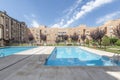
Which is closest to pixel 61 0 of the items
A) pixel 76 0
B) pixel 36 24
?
pixel 76 0

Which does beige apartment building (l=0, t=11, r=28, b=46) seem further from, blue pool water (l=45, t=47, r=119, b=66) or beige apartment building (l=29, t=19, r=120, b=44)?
blue pool water (l=45, t=47, r=119, b=66)

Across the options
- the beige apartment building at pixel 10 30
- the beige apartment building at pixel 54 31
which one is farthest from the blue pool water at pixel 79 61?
the beige apartment building at pixel 54 31

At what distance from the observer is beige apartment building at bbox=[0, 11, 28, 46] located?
36.8 m

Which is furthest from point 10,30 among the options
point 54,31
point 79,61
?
point 79,61

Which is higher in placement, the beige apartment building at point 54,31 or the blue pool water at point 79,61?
the beige apartment building at point 54,31

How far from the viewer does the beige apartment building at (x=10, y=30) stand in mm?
36781

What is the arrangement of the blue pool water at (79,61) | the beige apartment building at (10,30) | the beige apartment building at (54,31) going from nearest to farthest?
the blue pool water at (79,61) → the beige apartment building at (10,30) → the beige apartment building at (54,31)

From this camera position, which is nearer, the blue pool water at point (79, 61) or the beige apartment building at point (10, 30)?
the blue pool water at point (79, 61)

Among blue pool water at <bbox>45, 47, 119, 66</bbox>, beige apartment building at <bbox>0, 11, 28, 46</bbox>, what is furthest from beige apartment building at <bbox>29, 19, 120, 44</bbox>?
blue pool water at <bbox>45, 47, 119, 66</bbox>

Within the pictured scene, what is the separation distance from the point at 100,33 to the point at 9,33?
1059 inches

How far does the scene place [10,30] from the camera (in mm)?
42250

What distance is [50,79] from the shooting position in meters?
5.59

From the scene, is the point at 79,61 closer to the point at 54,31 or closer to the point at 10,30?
the point at 10,30

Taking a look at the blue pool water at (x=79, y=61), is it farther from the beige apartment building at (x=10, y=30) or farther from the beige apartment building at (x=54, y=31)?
the beige apartment building at (x=54, y=31)
